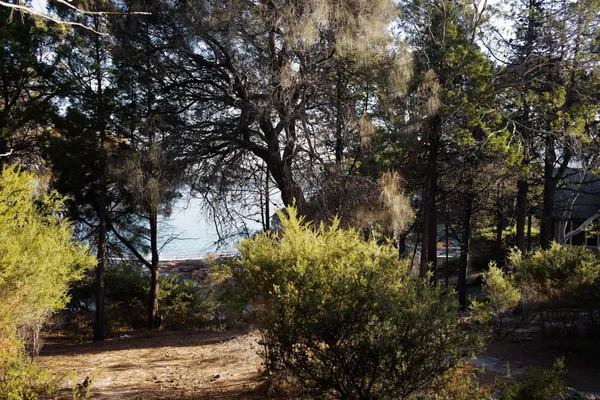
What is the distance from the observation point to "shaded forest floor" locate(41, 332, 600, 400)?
584 cm

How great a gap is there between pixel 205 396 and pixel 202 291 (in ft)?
31.3

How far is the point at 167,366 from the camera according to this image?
7.41m

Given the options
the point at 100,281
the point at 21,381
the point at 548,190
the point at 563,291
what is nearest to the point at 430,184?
the point at 548,190

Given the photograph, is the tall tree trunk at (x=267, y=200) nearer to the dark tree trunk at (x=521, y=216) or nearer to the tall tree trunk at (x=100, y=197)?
the tall tree trunk at (x=100, y=197)

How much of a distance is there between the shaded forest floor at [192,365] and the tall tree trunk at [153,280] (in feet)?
7.16

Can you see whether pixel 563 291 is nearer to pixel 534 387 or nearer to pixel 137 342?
pixel 534 387

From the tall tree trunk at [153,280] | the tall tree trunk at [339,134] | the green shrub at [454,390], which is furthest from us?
the tall tree trunk at [153,280]

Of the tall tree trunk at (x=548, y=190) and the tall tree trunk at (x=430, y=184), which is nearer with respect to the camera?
the tall tree trunk at (x=430, y=184)

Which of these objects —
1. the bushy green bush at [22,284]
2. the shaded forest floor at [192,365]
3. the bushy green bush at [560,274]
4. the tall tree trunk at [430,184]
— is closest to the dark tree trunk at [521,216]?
the tall tree trunk at [430,184]

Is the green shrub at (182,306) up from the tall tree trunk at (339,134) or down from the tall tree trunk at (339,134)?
down

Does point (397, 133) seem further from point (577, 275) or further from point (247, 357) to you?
point (247, 357)

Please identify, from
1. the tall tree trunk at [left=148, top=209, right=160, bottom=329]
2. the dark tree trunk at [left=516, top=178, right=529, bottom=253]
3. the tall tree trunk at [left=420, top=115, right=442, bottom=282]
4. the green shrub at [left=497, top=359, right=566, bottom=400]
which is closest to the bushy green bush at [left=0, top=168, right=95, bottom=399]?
the green shrub at [left=497, top=359, right=566, bottom=400]

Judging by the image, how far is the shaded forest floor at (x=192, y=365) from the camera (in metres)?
5.84

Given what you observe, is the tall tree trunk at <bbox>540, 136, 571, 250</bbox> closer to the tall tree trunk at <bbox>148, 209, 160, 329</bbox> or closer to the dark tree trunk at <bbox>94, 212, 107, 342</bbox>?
the tall tree trunk at <bbox>148, 209, 160, 329</bbox>
